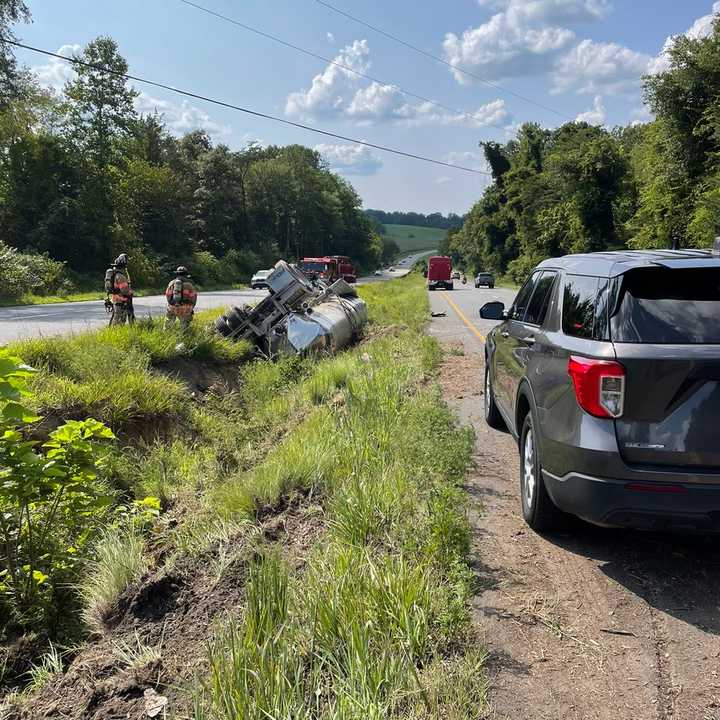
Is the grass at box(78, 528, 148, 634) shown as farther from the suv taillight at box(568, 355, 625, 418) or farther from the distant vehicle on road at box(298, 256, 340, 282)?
the distant vehicle on road at box(298, 256, 340, 282)

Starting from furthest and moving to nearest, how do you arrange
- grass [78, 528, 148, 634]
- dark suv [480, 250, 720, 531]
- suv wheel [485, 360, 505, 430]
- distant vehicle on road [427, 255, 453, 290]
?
distant vehicle on road [427, 255, 453, 290], suv wheel [485, 360, 505, 430], grass [78, 528, 148, 634], dark suv [480, 250, 720, 531]

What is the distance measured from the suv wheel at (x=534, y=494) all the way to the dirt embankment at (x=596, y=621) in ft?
0.32

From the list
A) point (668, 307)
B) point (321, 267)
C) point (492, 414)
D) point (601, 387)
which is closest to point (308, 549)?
point (601, 387)

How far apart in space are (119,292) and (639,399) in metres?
10.3

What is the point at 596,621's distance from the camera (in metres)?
3.09

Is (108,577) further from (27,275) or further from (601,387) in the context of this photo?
(27,275)

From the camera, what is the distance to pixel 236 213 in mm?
68688

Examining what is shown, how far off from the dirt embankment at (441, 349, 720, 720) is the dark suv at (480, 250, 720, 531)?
1.39 feet

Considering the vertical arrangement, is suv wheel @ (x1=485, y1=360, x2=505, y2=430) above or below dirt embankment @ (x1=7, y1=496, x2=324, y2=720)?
above

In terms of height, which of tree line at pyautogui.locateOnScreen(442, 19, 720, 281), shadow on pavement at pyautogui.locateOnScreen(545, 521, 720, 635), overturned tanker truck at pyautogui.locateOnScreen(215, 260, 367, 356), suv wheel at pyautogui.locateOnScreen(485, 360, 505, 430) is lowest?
shadow on pavement at pyautogui.locateOnScreen(545, 521, 720, 635)

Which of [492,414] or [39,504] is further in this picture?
[492,414]

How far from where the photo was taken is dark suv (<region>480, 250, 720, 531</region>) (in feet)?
10.2

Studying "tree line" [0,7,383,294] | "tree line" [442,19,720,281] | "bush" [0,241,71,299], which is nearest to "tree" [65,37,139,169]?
"tree line" [0,7,383,294]

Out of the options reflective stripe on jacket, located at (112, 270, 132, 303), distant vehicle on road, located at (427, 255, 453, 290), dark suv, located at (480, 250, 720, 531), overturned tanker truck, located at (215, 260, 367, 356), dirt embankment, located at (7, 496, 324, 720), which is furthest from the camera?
distant vehicle on road, located at (427, 255, 453, 290)
